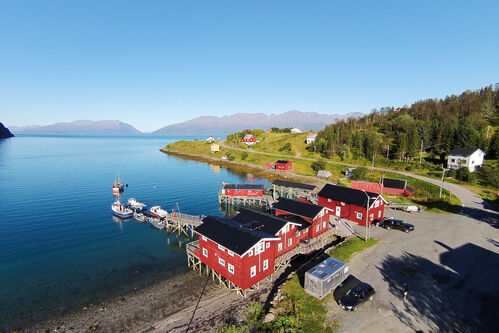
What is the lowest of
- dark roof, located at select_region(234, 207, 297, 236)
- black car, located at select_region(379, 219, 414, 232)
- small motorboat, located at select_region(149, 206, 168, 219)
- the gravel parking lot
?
small motorboat, located at select_region(149, 206, 168, 219)

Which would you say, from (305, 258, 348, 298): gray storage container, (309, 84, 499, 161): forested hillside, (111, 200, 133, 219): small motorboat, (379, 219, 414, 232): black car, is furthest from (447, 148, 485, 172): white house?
(111, 200, 133, 219): small motorboat

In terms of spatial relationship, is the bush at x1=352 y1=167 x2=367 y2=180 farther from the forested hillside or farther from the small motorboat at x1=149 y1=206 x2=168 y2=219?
the small motorboat at x1=149 y1=206 x2=168 y2=219

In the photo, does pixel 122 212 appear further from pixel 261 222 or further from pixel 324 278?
pixel 324 278

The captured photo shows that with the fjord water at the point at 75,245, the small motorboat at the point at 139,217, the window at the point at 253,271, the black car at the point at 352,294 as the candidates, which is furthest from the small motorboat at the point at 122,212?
the black car at the point at 352,294

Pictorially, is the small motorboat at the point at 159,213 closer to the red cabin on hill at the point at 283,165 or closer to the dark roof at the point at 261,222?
the dark roof at the point at 261,222

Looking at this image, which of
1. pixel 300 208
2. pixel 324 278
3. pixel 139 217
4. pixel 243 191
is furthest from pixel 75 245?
pixel 324 278

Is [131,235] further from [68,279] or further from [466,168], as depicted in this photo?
[466,168]
